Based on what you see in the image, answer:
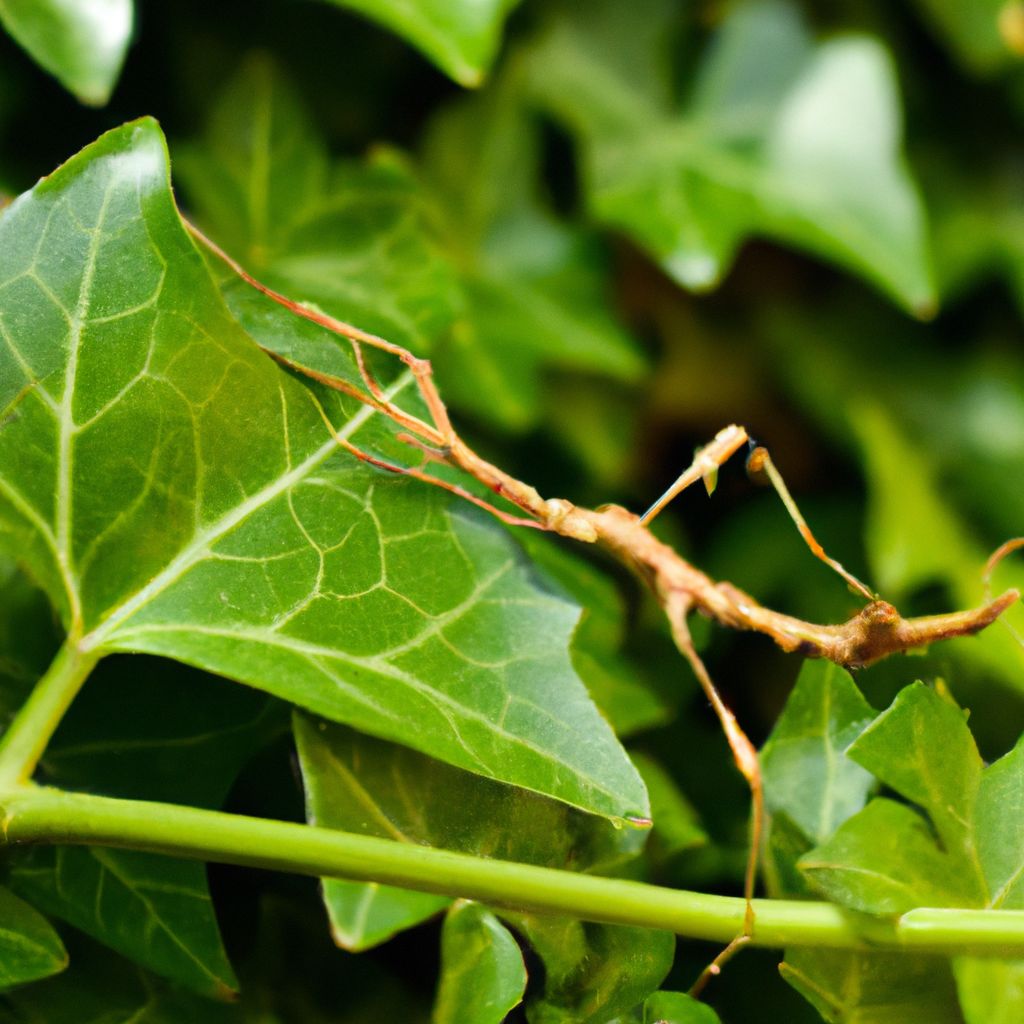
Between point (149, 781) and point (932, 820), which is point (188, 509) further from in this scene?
point (932, 820)

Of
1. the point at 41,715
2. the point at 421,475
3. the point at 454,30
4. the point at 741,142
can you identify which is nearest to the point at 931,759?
the point at 421,475

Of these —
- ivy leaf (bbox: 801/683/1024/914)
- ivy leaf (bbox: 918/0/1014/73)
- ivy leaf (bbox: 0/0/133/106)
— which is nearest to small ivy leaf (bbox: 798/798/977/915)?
ivy leaf (bbox: 801/683/1024/914)

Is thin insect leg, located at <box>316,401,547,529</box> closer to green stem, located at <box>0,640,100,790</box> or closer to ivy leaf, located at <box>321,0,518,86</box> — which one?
green stem, located at <box>0,640,100,790</box>

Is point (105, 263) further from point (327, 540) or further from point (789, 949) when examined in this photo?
point (789, 949)

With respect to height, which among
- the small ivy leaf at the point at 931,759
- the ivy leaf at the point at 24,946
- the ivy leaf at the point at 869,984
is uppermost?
the small ivy leaf at the point at 931,759

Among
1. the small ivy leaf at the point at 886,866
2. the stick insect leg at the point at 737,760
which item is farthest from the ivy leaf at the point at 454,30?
the small ivy leaf at the point at 886,866

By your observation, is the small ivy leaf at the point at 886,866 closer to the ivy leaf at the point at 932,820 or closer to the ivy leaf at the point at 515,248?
the ivy leaf at the point at 932,820
